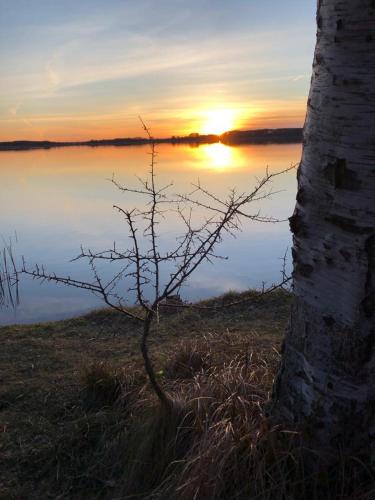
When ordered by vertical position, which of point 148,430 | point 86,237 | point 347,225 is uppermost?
point 347,225

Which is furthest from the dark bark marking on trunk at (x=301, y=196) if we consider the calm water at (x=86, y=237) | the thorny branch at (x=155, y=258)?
the calm water at (x=86, y=237)

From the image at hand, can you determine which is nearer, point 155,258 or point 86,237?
point 155,258

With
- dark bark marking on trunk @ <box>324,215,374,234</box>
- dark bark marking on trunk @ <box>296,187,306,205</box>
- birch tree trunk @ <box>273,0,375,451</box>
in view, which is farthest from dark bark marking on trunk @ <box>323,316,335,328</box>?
dark bark marking on trunk @ <box>296,187,306,205</box>

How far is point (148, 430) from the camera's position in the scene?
9.92 ft

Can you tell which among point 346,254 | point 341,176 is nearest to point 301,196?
point 341,176

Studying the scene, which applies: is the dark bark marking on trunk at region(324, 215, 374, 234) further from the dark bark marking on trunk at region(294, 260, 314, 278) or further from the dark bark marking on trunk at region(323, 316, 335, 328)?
the dark bark marking on trunk at region(323, 316, 335, 328)

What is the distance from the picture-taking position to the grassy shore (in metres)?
2.45

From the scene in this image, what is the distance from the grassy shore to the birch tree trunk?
0.29 m

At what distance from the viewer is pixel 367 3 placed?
2037mm

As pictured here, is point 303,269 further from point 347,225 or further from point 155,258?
point 155,258

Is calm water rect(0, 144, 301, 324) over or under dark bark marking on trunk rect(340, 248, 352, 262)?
under

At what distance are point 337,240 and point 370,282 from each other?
0.23 metres

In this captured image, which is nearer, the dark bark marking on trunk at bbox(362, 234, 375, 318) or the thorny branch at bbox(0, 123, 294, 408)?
the dark bark marking on trunk at bbox(362, 234, 375, 318)

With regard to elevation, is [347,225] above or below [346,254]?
above
